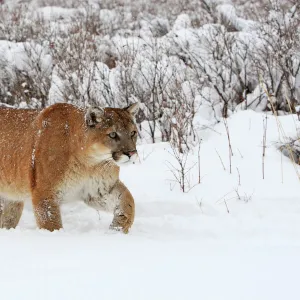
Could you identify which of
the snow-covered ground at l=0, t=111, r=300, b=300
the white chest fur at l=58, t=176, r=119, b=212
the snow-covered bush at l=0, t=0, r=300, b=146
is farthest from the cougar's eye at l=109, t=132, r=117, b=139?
the snow-covered bush at l=0, t=0, r=300, b=146

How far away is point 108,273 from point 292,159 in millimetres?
3618

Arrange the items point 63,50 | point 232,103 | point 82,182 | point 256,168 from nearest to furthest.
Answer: point 82,182 < point 256,168 < point 232,103 < point 63,50

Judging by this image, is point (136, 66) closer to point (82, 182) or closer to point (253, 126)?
point (253, 126)

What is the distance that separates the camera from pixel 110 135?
446cm

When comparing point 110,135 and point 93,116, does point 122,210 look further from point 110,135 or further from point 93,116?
point 93,116

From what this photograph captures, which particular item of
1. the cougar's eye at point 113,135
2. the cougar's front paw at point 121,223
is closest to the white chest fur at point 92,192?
the cougar's front paw at point 121,223

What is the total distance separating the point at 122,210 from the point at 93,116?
86 cm

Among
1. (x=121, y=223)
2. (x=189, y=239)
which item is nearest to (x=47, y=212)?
(x=121, y=223)

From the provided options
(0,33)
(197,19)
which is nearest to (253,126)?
(197,19)

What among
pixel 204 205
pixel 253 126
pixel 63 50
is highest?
pixel 63 50

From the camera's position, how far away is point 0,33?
12.8m

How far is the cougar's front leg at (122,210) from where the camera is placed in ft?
15.2

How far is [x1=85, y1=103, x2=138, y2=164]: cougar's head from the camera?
14.5 feet

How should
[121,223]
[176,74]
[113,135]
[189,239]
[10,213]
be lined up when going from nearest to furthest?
[189,239]
[113,135]
[121,223]
[10,213]
[176,74]
